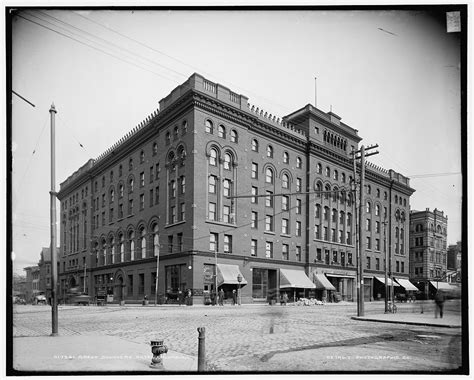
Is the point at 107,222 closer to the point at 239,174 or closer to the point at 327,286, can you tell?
the point at 239,174

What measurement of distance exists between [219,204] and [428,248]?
7280mm

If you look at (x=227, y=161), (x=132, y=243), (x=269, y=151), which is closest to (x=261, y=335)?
(x=132, y=243)

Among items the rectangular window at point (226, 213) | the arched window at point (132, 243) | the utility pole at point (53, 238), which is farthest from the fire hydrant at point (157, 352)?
the rectangular window at point (226, 213)

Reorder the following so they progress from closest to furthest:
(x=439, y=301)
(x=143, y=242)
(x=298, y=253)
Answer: (x=439, y=301), (x=143, y=242), (x=298, y=253)

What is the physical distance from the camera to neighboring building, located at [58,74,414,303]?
47.5 feet

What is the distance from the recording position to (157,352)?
8.90 meters

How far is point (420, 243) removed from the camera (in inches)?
592

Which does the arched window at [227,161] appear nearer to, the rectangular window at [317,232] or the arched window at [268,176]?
the arched window at [268,176]

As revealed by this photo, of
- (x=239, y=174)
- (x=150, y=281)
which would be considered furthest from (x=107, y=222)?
(x=239, y=174)

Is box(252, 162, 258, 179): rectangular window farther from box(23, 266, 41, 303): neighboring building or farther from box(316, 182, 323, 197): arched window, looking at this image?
box(23, 266, 41, 303): neighboring building

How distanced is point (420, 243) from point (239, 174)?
6.78m

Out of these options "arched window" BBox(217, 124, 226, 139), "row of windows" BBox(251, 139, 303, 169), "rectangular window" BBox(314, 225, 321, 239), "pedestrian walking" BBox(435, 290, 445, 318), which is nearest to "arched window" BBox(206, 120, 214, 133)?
"arched window" BBox(217, 124, 226, 139)

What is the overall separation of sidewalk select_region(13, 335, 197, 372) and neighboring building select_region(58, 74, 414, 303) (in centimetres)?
473

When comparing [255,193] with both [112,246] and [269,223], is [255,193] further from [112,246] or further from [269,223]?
[112,246]
